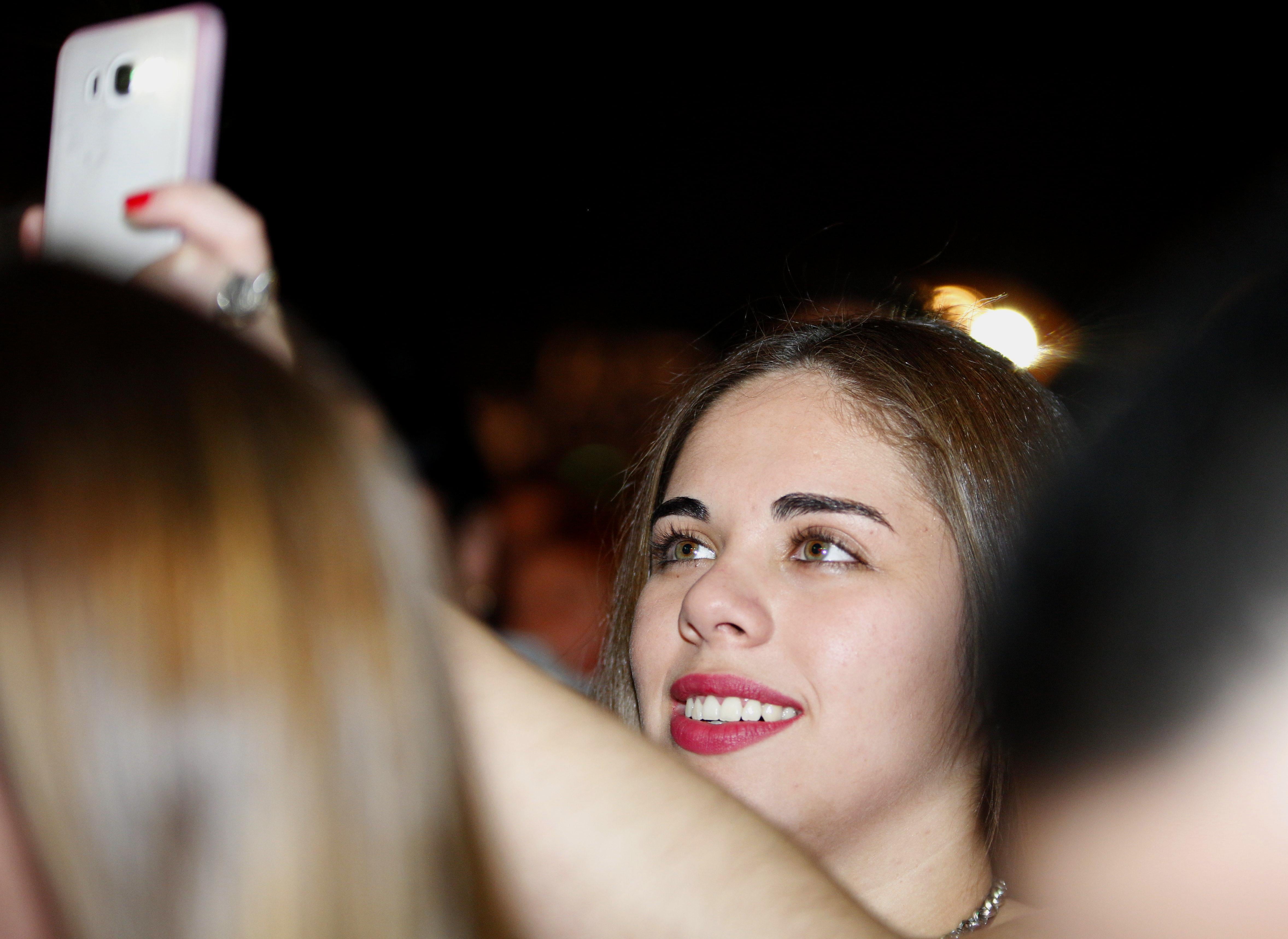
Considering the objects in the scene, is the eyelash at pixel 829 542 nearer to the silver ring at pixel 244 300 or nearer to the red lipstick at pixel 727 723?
the red lipstick at pixel 727 723

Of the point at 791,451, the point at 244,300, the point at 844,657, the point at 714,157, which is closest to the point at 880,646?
the point at 844,657

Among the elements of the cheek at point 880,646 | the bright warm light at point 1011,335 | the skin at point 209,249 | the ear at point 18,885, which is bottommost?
the ear at point 18,885

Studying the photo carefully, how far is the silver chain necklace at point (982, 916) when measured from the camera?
134 cm

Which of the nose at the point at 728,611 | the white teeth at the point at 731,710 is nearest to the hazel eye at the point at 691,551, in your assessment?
the nose at the point at 728,611

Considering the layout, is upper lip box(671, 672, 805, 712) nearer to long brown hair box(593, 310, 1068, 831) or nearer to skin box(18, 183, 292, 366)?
long brown hair box(593, 310, 1068, 831)

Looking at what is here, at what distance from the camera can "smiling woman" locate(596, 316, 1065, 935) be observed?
4.41ft

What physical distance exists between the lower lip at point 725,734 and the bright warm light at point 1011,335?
1.00 m

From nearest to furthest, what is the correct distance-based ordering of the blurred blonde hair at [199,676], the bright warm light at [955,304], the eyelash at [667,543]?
the blurred blonde hair at [199,676]
the eyelash at [667,543]
the bright warm light at [955,304]

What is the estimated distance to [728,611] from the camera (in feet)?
4.50

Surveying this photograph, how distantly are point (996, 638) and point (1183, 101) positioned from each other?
216 centimetres

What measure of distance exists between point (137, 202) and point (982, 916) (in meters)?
1.28

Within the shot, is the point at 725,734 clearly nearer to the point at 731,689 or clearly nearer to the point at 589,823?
the point at 731,689

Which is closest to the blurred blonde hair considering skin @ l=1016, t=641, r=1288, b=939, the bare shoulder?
skin @ l=1016, t=641, r=1288, b=939

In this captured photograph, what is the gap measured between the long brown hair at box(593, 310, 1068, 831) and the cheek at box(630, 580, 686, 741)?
0.14 m
